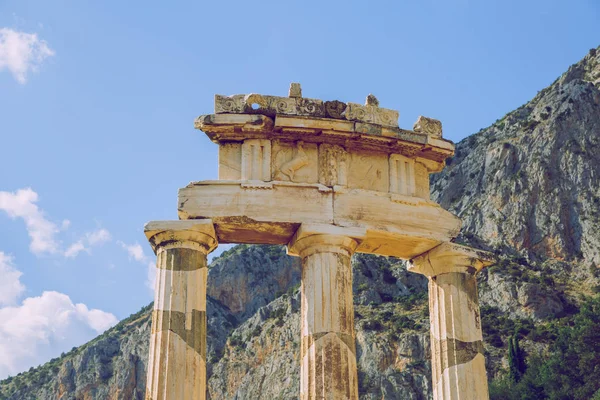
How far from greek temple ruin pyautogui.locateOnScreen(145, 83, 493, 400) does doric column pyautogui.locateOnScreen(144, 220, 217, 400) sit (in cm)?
2

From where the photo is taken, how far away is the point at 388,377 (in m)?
74.5

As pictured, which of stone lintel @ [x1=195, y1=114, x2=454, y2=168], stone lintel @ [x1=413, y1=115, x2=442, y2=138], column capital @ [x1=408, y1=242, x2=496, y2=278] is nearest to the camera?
stone lintel @ [x1=195, y1=114, x2=454, y2=168]

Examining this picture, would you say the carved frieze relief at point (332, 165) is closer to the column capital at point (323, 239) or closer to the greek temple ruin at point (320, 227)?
the greek temple ruin at point (320, 227)

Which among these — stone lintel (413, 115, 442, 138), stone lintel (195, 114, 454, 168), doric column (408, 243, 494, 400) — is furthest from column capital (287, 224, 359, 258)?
stone lintel (413, 115, 442, 138)

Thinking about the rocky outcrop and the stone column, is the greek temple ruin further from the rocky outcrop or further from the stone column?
the rocky outcrop

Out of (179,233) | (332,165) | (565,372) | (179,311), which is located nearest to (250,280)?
(565,372)

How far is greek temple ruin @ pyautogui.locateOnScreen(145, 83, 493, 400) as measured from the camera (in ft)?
56.8

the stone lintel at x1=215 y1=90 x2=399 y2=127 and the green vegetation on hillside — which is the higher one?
the green vegetation on hillside

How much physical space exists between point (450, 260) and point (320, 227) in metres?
3.26

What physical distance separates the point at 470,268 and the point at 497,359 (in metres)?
59.4

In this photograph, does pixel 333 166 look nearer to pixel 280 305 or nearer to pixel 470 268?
pixel 470 268

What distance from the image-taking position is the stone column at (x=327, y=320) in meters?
17.2

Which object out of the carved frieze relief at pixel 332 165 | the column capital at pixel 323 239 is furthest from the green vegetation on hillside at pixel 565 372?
the column capital at pixel 323 239

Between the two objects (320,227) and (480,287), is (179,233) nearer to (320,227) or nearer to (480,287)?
(320,227)
